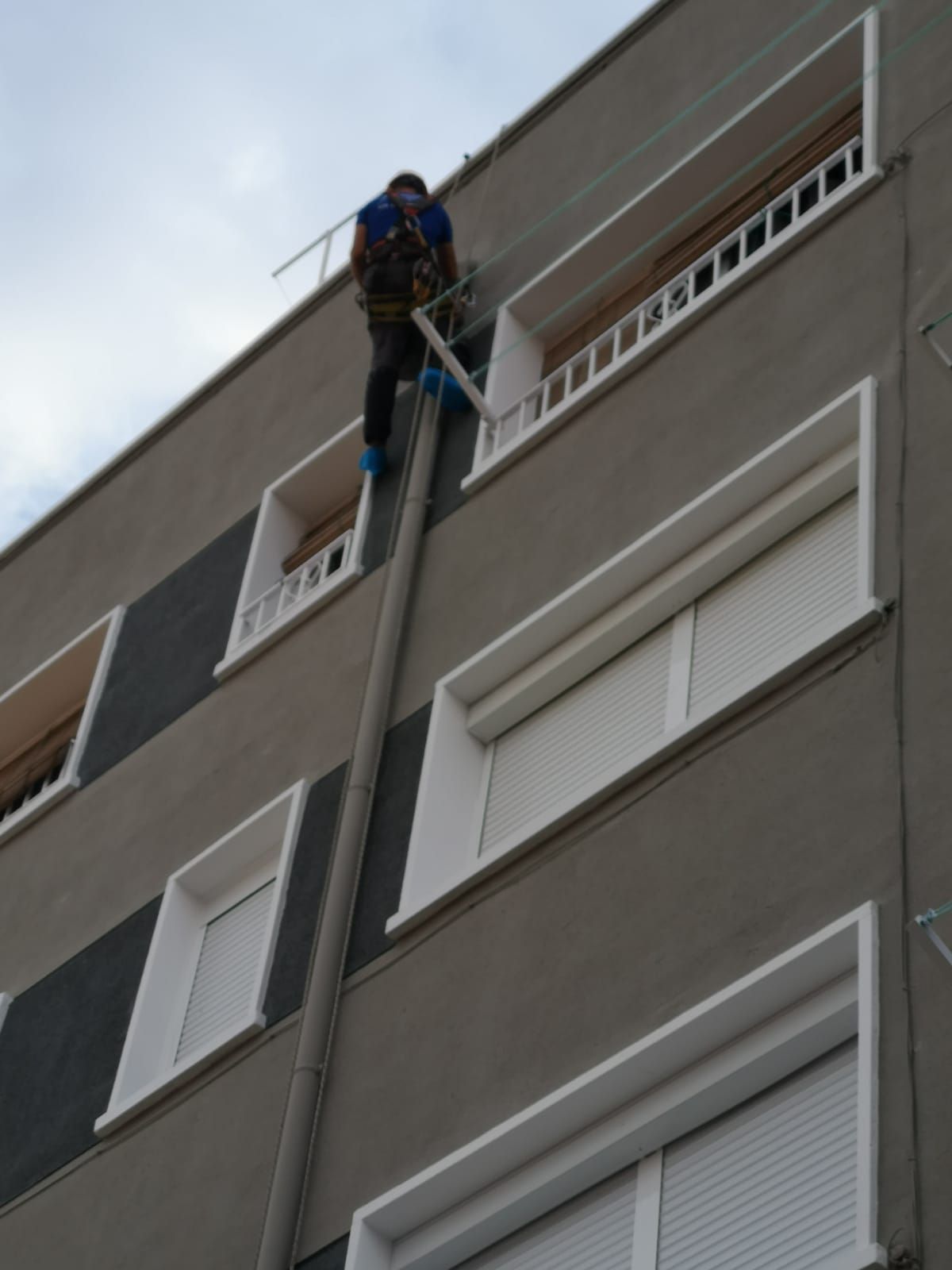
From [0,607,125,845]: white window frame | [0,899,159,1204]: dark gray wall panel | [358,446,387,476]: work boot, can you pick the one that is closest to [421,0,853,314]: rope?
[358,446,387,476]: work boot

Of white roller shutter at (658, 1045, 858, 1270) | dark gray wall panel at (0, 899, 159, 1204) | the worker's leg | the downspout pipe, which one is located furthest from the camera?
the worker's leg

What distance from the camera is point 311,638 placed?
44.4 ft

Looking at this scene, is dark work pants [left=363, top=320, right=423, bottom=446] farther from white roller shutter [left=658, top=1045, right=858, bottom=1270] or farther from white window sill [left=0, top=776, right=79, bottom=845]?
white roller shutter [left=658, top=1045, right=858, bottom=1270]

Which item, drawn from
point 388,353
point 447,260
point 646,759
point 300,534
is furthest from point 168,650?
point 646,759

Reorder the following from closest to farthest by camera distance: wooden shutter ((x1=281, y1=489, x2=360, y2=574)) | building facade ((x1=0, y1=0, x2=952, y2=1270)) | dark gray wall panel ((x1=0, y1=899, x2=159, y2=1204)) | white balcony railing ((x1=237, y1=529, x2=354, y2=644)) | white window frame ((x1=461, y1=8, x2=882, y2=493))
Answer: building facade ((x1=0, y1=0, x2=952, y2=1270)) < dark gray wall panel ((x1=0, y1=899, x2=159, y2=1204)) < white window frame ((x1=461, y1=8, x2=882, y2=493)) < white balcony railing ((x1=237, y1=529, x2=354, y2=644)) < wooden shutter ((x1=281, y1=489, x2=360, y2=574))

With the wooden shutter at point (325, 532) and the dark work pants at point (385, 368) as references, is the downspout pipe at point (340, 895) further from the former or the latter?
the wooden shutter at point (325, 532)

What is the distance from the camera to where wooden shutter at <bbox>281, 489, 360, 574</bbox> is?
50.2ft

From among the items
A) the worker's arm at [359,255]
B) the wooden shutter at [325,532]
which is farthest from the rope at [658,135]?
the wooden shutter at [325,532]

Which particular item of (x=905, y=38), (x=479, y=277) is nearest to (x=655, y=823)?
(x=905, y=38)

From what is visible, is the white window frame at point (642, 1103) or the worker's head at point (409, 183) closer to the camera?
the white window frame at point (642, 1103)

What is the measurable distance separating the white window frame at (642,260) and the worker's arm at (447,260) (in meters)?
0.52

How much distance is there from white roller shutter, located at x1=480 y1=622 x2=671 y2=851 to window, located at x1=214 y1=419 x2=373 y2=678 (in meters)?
2.84

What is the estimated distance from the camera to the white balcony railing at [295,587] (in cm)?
1425

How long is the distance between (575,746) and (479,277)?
16.0 ft
